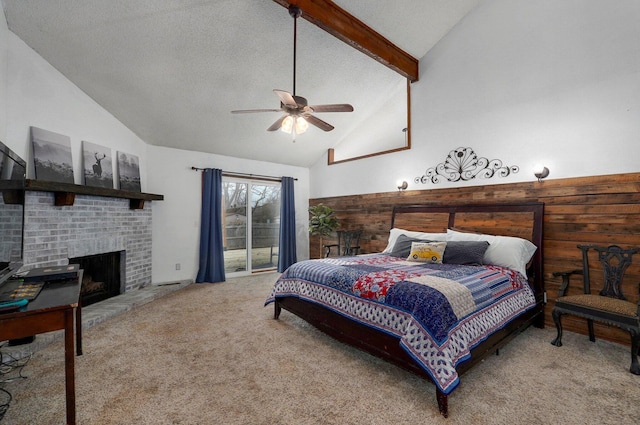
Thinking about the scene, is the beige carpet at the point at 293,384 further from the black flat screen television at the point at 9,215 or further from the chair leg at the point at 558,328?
the black flat screen television at the point at 9,215

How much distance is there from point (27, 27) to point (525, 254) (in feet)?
17.8

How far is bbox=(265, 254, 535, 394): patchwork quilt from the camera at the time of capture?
189 cm

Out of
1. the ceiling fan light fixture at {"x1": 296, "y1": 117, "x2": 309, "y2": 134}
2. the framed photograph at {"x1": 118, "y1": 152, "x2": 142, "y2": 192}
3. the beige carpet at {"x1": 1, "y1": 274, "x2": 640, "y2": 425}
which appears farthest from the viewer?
the framed photograph at {"x1": 118, "y1": 152, "x2": 142, "y2": 192}

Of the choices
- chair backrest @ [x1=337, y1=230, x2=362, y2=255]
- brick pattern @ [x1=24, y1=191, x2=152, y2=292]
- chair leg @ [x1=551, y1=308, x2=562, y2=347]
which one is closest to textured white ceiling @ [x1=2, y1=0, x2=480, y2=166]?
brick pattern @ [x1=24, y1=191, x2=152, y2=292]

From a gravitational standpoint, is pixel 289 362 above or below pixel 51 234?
below

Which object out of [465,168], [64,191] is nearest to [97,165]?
[64,191]

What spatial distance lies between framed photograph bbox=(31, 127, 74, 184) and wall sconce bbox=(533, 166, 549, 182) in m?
5.37

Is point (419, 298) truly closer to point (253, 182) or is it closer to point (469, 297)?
point (469, 297)

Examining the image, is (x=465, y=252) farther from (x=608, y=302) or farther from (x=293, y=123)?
(x=293, y=123)

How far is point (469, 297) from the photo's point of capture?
221 centimetres

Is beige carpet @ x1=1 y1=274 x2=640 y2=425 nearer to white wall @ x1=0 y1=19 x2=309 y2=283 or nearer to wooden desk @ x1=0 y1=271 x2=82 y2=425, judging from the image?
wooden desk @ x1=0 y1=271 x2=82 y2=425

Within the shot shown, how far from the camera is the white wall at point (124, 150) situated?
278cm

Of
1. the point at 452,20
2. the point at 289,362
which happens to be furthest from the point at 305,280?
the point at 452,20

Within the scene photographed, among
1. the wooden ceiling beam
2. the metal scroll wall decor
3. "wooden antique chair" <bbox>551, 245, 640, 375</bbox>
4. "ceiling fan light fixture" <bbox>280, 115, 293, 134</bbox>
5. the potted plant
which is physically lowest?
"wooden antique chair" <bbox>551, 245, 640, 375</bbox>
